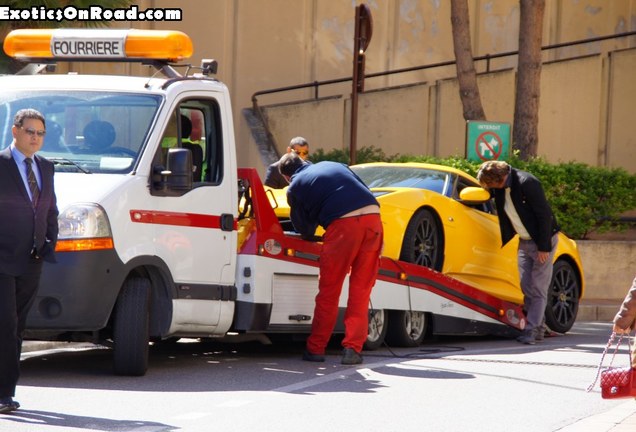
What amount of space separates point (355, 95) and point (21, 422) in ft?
30.7

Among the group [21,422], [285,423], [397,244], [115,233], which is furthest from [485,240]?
[21,422]

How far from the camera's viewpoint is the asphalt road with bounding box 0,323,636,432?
8164mm

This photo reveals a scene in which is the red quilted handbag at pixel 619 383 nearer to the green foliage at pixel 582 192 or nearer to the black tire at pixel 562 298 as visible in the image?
the black tire at pixel 562 298

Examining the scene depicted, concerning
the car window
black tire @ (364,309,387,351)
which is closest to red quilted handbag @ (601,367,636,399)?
black tire @ (364,309,387,351)

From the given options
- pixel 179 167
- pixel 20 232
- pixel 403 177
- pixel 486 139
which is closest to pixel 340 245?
pixel 179 167

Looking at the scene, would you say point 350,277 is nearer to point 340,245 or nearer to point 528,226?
point 340,245

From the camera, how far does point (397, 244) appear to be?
1284 cm

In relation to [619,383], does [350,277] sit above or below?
above

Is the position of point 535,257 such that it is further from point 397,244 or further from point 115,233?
point 115,233

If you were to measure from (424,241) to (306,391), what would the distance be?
3961 millimetres

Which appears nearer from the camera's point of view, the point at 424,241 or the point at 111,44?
the point at 111,44

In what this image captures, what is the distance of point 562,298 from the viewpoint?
15.0m

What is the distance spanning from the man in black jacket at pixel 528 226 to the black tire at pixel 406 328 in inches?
49.9

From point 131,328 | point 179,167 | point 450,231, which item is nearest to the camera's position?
point 131,328
